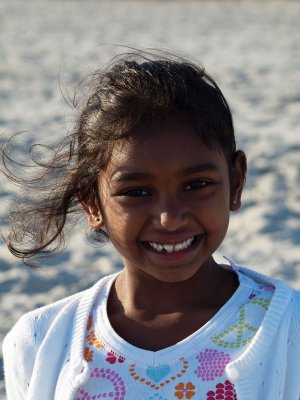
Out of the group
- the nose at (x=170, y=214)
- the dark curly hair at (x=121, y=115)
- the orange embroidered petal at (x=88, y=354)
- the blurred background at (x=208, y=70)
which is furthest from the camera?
the blurred background at (x=208, y=70)

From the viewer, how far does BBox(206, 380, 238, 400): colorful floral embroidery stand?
6.33 ft

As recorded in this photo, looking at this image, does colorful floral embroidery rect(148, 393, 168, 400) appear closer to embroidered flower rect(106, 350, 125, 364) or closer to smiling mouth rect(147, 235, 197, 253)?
embroidered flower rect(106, 350, 125, 364)

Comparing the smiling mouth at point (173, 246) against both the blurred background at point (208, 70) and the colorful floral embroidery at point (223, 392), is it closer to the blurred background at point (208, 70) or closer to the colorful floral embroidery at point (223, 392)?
the colorful floral embroidery at point (223, 392)

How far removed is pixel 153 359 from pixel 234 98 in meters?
5.84

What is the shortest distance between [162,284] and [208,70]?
724cm

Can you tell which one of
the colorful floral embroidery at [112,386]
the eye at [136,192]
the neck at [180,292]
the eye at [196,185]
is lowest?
the colorful floral embroidery at [112,386]

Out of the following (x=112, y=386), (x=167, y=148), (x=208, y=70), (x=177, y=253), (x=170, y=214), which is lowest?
(x=112, y=386)

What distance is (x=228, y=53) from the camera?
34.8ft

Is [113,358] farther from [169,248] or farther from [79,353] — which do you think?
[169,248]

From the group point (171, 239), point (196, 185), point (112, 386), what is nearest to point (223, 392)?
point (112, 386)

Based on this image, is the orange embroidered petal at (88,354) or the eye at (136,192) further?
the orange embroidered petal at (88,354)

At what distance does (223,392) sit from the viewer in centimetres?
193

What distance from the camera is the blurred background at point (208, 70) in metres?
3.93

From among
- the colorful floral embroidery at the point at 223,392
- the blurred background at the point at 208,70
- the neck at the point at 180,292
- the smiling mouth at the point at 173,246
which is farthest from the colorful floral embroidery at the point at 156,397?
the blurred background at the point at 208,70
